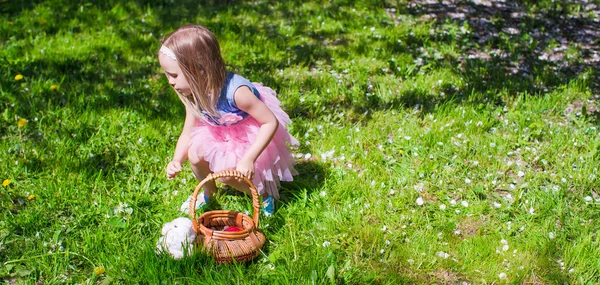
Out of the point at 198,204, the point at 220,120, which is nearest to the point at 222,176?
the point at 220,120

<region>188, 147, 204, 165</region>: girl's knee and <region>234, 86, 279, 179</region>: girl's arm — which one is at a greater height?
<region>234, 86, 279, 179</region>: girl's arm

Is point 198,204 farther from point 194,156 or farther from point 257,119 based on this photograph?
point 257,119

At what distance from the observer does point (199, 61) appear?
3.01 meters

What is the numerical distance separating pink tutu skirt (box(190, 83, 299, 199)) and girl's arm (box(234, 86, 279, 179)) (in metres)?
0.20

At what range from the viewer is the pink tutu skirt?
3.36 meters

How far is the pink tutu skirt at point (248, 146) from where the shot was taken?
336 cm

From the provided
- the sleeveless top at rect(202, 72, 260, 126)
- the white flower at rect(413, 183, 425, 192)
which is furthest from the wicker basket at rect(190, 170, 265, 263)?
the white flower at rect(413, 183, 425, 192)

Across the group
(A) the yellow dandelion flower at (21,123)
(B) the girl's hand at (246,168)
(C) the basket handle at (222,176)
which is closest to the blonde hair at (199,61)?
(B) the girl's hand at (246,168)

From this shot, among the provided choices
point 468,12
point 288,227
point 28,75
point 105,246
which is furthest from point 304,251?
point 468,12

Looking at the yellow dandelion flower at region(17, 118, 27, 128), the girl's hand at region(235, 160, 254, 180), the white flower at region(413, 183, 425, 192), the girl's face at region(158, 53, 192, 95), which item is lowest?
the white flower at region(413, 183, 425, 192)

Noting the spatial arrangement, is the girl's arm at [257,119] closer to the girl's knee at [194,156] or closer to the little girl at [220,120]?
the little girl at [220,120]

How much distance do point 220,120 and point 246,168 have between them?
16.3 inches

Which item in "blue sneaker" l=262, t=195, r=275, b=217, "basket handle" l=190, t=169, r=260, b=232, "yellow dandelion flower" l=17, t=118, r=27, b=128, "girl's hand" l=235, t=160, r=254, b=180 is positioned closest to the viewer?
"basket handle" l=190, t=169, r=260, b=232

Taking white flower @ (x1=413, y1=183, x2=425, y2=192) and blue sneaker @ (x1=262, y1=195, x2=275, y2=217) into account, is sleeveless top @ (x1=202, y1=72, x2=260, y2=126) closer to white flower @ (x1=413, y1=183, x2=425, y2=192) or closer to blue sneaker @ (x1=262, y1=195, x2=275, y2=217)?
blue sneaker @ (x1=262, y1=195, x2=275, y2=217)
